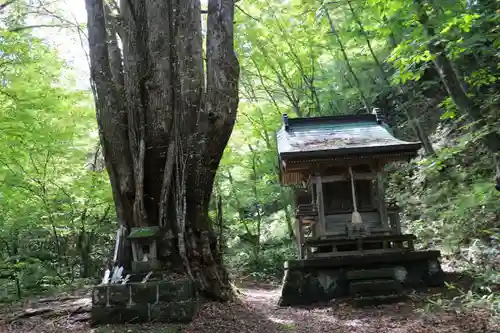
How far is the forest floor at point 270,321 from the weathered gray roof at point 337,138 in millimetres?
2940

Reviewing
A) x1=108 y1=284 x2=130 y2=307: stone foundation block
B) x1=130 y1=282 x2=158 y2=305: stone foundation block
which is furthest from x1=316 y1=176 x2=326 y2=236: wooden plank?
x1=108 y1=284 x2=130 y2=307: stone foundation block

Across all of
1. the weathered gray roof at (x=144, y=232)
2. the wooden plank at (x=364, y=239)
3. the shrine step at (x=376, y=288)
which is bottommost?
the shrine step at (x=376, y=288)

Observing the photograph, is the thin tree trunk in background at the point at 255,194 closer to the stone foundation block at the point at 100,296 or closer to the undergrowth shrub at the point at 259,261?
the undergrowth shrub at the point at 259,261

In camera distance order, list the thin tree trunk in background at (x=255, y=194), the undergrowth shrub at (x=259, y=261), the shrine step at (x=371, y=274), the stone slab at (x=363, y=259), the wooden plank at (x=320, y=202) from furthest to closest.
Result: the thin tree trunk in background at (x=255, y=194), the undergrowth shrub at (x=259, y=261), the wooden plank at (x=320, y=202), the stone slab at (x=363, y=259), the shrine step at (x=371, y=274)

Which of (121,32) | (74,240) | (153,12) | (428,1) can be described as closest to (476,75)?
(428,1)

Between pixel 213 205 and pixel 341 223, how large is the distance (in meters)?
5.13

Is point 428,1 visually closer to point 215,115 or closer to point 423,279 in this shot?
point 215,115

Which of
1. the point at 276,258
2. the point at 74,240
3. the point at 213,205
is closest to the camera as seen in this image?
the point at 74,240

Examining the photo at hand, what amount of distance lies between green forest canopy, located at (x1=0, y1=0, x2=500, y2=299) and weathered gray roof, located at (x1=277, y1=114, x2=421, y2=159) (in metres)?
1.23

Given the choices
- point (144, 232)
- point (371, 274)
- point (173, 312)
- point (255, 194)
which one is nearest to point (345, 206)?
point (371, 274)

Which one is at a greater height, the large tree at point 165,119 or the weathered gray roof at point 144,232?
the large tree at point 165,119

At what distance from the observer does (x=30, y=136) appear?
344 inches

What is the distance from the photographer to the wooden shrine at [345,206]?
25.8 ft

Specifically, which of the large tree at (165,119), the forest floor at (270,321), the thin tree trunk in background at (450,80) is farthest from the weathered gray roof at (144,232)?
the thin tree trunk in background at (450,80)
